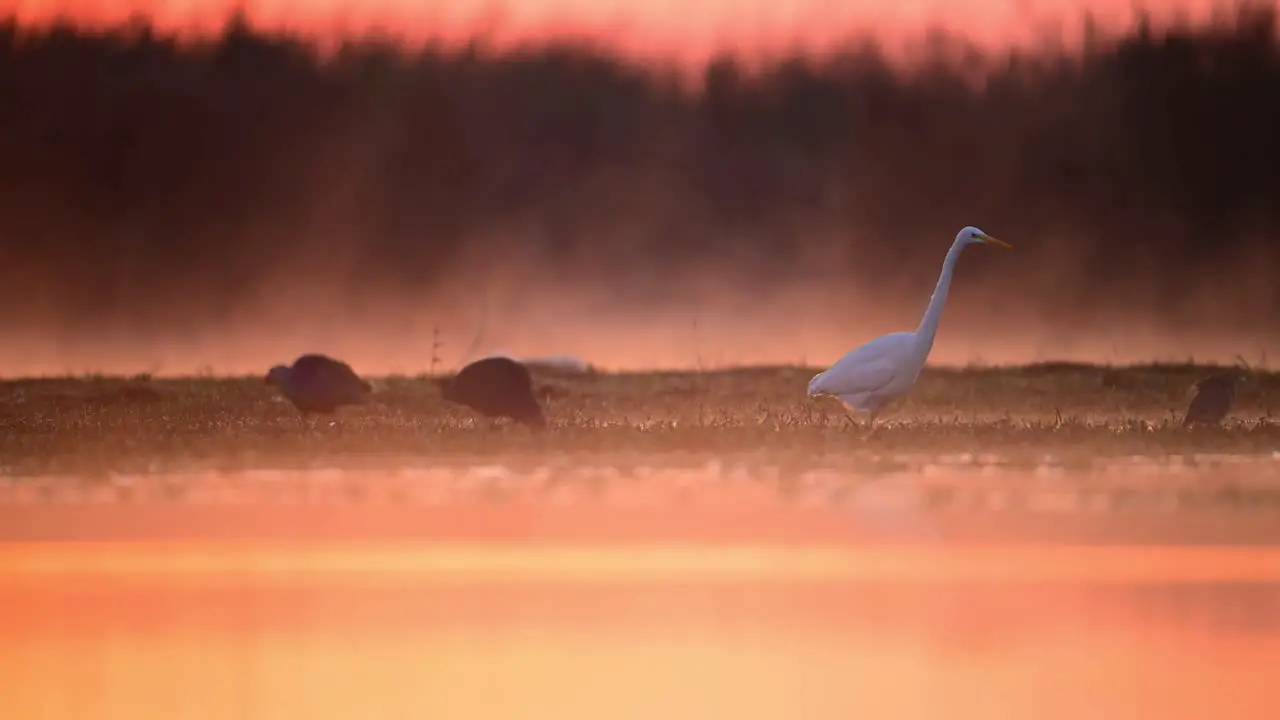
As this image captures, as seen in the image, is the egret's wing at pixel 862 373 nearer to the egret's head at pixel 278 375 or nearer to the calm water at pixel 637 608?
the calm water at pixel 637 608

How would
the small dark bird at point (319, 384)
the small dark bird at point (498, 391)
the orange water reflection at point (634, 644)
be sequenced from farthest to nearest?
the small dark bird at point (319, 384) → the small dark bird at point (498, 391) → the orange water reflection at point (634, 644)

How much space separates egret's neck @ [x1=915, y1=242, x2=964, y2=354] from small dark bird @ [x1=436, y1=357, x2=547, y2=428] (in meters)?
2.27

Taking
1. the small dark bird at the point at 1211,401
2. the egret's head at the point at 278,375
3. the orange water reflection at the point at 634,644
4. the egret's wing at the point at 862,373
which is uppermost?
the egret's head at the point at 278,375

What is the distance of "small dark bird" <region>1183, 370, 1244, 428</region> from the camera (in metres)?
11.9

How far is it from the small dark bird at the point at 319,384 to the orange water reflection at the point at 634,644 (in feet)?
17.9

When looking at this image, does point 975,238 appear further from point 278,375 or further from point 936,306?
point 278,375

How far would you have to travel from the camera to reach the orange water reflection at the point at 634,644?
5109 mm

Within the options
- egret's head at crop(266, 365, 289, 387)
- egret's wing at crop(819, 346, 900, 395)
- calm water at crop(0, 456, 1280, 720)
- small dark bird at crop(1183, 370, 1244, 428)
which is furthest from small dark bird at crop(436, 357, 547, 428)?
small dark bird at crop(1183, 370, 1244, 428)

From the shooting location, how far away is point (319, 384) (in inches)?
502

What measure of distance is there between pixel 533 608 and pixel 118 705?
4.97ft

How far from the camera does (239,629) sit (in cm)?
604

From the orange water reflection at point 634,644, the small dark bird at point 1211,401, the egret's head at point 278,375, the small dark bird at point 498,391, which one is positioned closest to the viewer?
the orange water reflection at point 634,644

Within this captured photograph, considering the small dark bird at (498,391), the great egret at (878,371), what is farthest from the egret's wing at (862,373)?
the small dark bird at (498,391)

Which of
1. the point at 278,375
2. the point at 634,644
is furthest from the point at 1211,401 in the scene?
the point at 634,644
